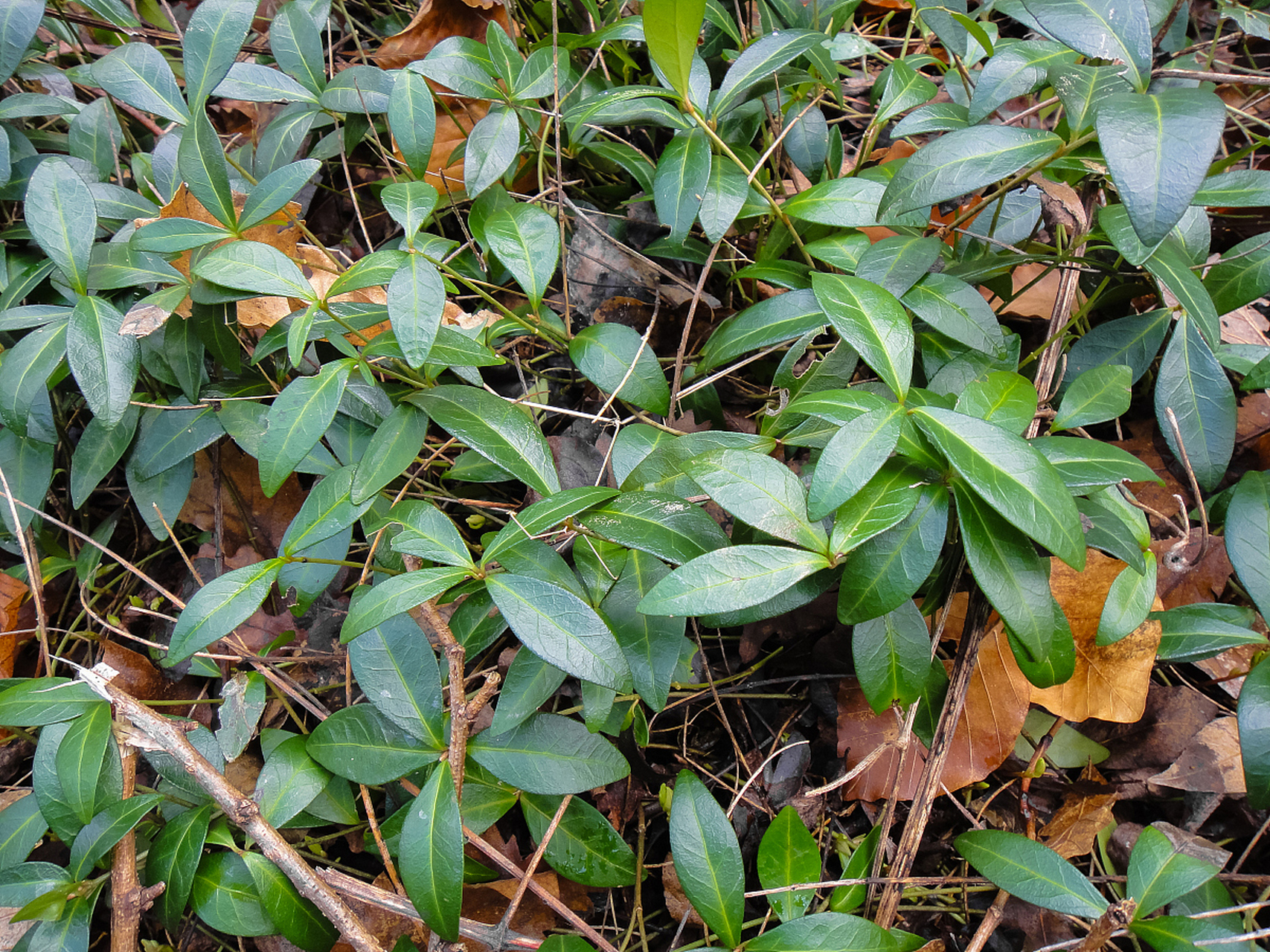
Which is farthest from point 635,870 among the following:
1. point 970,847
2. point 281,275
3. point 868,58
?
point 868,58

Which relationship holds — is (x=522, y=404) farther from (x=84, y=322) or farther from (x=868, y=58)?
(x=868, y=58)

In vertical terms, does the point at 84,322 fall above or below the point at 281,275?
below

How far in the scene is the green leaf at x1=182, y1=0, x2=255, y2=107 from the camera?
4.44 feet

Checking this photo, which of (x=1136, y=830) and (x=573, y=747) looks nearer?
(x=573, y=747)

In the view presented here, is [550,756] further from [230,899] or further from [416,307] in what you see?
[416,307]

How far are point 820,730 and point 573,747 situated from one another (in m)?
0.53

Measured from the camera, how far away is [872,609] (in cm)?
102

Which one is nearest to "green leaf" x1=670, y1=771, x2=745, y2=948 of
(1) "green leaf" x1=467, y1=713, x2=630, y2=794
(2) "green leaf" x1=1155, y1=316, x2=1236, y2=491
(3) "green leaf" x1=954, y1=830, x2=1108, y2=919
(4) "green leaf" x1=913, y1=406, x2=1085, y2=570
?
(1) "green leaf" x1=467, y1=713, x2=630, y2=794

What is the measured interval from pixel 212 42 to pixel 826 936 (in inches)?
72.3

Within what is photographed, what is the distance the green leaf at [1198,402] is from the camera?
4.40ft

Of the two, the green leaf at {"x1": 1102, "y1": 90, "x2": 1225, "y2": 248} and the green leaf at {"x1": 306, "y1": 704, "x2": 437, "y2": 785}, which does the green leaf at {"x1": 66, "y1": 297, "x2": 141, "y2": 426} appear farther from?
the green leaf at {"x1": 1102, "y1": 90, "x2": 1225, "y2": 248}

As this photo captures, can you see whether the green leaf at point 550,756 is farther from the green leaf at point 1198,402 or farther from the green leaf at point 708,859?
the green leaf at point 1198,402

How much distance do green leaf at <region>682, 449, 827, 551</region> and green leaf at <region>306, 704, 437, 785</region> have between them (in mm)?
644

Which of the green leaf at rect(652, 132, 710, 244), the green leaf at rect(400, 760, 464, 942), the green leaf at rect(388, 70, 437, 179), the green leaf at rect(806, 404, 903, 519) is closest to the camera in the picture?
the green leaf at rect(806, 404, 903, 519)
